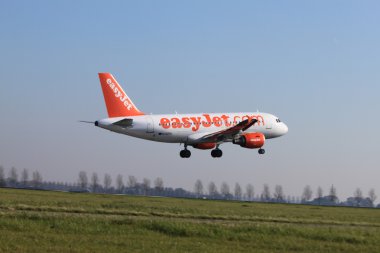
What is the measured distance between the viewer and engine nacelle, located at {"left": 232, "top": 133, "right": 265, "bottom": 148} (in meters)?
78.9

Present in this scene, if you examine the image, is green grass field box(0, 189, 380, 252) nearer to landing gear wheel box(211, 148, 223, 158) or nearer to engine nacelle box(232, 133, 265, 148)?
engine nacelle box(232, 133, 265, 148)

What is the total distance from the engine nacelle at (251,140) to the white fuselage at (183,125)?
1770 millimetres

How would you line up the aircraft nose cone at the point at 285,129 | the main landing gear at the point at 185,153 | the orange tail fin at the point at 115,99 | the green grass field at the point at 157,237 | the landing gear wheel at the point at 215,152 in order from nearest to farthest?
the green grass field at the point at 157,237 < the orange tail fin at the point at 115,99 < the main landing gear at the point at 185,153 < the landing gear wheel at the point at 215,152 < the aircraft nose cone at the point at 285,129

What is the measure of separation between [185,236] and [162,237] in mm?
1811

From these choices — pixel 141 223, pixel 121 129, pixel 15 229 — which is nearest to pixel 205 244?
pixel 141 223

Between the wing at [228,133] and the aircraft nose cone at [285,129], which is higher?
the aircraft nose cone at [285,129]

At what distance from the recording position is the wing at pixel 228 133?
77625 millimetres

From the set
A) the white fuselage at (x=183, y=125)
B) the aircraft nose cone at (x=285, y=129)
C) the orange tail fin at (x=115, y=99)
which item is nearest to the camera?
the white fuselage at (x=183, y=125)

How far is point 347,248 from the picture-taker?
3581 centimetres

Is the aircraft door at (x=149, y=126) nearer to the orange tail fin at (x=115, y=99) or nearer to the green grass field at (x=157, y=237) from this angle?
the orange tail fin at (x=115, y=99)

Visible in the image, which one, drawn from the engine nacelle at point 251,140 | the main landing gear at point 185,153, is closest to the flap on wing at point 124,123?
the main landing gear at point 185,153

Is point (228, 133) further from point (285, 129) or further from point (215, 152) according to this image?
point (285, 129)

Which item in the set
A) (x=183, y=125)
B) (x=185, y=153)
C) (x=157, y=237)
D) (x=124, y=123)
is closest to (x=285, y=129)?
(x=185, y=153)

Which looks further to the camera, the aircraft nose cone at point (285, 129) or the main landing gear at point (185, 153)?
the aircraft nose cone at point (285, 129)
